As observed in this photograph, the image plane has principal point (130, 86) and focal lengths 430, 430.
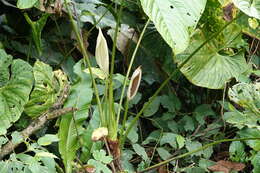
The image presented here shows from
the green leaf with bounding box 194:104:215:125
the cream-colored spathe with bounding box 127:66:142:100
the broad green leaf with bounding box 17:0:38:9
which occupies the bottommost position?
the green leaf with bounding box 194:104:215:125

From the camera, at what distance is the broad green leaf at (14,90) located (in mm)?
1148

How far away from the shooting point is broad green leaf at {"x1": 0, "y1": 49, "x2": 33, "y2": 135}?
1.15 metres

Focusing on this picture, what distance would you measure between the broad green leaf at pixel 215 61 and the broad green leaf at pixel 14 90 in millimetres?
507

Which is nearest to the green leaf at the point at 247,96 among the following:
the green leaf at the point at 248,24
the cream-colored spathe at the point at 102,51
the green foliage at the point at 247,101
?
the green foliage at the point at 247,101

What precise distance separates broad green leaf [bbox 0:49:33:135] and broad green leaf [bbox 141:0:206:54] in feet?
1.61

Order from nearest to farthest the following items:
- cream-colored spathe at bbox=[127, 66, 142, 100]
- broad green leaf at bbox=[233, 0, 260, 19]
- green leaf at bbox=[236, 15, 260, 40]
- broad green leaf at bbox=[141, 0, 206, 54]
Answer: broad green leaf at bbox=[141, 0, 206, 54], broad green leaf at bbox=[233, 0, 260, 19], cream-colored spathe at bbox=[127, 66, 142, 100], green leaf at bbox=[236, 15, 260, 40]

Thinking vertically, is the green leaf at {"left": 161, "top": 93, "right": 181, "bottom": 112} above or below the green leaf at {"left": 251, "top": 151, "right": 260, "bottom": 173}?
above

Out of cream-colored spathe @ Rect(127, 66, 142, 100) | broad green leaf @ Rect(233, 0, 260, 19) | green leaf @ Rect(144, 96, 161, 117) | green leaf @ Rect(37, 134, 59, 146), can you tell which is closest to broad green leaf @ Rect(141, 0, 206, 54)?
broad green leaf @ Rect(233, 0, 260, 19)

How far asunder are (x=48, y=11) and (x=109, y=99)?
399 mm

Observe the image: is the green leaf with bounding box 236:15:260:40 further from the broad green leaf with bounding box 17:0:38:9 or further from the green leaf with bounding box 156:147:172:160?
the broad green leaf with bounding box 17:0:38:9

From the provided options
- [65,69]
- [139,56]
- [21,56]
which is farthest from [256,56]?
[21,56]

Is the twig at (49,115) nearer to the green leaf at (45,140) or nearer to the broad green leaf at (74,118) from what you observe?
the broad green leaf at (74,118)

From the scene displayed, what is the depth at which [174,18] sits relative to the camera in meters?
0.87

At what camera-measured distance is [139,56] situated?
170 centimetres
